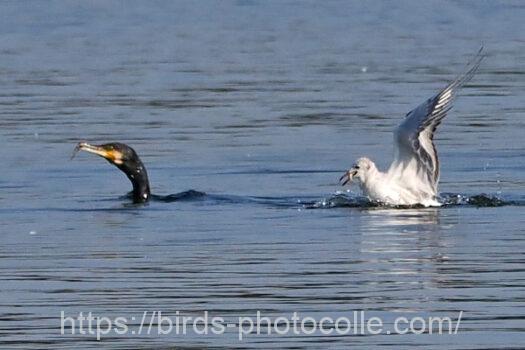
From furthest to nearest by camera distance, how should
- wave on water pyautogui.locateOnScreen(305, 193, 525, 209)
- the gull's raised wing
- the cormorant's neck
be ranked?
the cormorant's neck → the gull's raised wing → wave on water pyautogui.locateOnScreen(305, 193, 525, 209)

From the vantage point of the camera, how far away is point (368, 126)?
23.0 metres

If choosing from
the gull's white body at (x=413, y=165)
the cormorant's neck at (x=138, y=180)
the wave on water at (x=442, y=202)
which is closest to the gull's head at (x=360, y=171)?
the gull's white body at (x=413, y=165)

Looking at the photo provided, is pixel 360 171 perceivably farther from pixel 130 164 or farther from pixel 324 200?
pixel 130 164

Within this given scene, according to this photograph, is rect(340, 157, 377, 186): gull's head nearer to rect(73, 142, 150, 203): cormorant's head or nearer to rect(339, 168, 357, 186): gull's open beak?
rect(339, 168, 357, 186): gull's open beak

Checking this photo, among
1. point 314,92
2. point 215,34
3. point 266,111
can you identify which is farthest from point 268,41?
point 266,111

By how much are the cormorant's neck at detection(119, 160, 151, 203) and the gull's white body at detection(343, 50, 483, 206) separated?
175cm

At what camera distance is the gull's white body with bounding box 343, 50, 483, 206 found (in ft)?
58.6

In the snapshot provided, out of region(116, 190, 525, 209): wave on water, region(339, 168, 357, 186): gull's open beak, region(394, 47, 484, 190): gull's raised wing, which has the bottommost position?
region(116, 190, 525, 209): wave on water

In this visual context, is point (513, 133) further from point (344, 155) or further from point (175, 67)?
point (175, 67)

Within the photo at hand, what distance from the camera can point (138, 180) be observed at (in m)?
18.2

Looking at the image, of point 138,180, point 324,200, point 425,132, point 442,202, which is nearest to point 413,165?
point 425,132

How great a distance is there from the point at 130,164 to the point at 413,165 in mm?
2486

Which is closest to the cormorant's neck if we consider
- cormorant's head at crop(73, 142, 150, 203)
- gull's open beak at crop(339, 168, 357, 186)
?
cormorant's head at crop(73, 142, 150, 203)

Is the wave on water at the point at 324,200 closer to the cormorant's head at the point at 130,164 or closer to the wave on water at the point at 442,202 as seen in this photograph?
the wave on water at the point at 442,202
